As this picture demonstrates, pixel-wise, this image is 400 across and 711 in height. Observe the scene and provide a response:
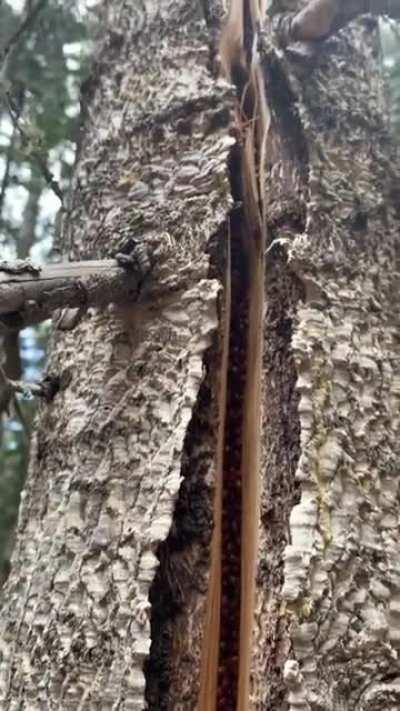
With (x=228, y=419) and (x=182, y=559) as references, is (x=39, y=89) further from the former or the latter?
(x=182, y=559)

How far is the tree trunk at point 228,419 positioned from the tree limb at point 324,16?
0.04 metres

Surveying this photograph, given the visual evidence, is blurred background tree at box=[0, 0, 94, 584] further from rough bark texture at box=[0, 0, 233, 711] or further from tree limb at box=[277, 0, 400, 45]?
tree limb at box=[277, 0, 400, 45]

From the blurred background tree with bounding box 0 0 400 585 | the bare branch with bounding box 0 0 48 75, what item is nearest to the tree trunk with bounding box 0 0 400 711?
the bare branch with bounding box 0 0 48 75

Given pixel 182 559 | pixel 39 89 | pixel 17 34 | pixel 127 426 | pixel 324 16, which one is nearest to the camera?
pixel 182 559

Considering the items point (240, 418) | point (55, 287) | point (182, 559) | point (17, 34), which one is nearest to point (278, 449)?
point (240, 418)

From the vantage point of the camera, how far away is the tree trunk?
42.9 inches

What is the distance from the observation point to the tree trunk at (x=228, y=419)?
1091 mm

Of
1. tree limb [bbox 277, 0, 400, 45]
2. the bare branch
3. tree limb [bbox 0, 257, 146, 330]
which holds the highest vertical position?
the bare branch

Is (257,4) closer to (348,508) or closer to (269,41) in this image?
(269,41)

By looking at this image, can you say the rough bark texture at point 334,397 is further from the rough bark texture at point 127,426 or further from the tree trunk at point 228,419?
the rough bark texture at point 127,426

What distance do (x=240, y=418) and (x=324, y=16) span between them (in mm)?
743

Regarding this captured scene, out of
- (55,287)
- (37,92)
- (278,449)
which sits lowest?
Result: (278,449)

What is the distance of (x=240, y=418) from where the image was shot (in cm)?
129

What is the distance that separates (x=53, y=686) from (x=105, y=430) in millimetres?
391
